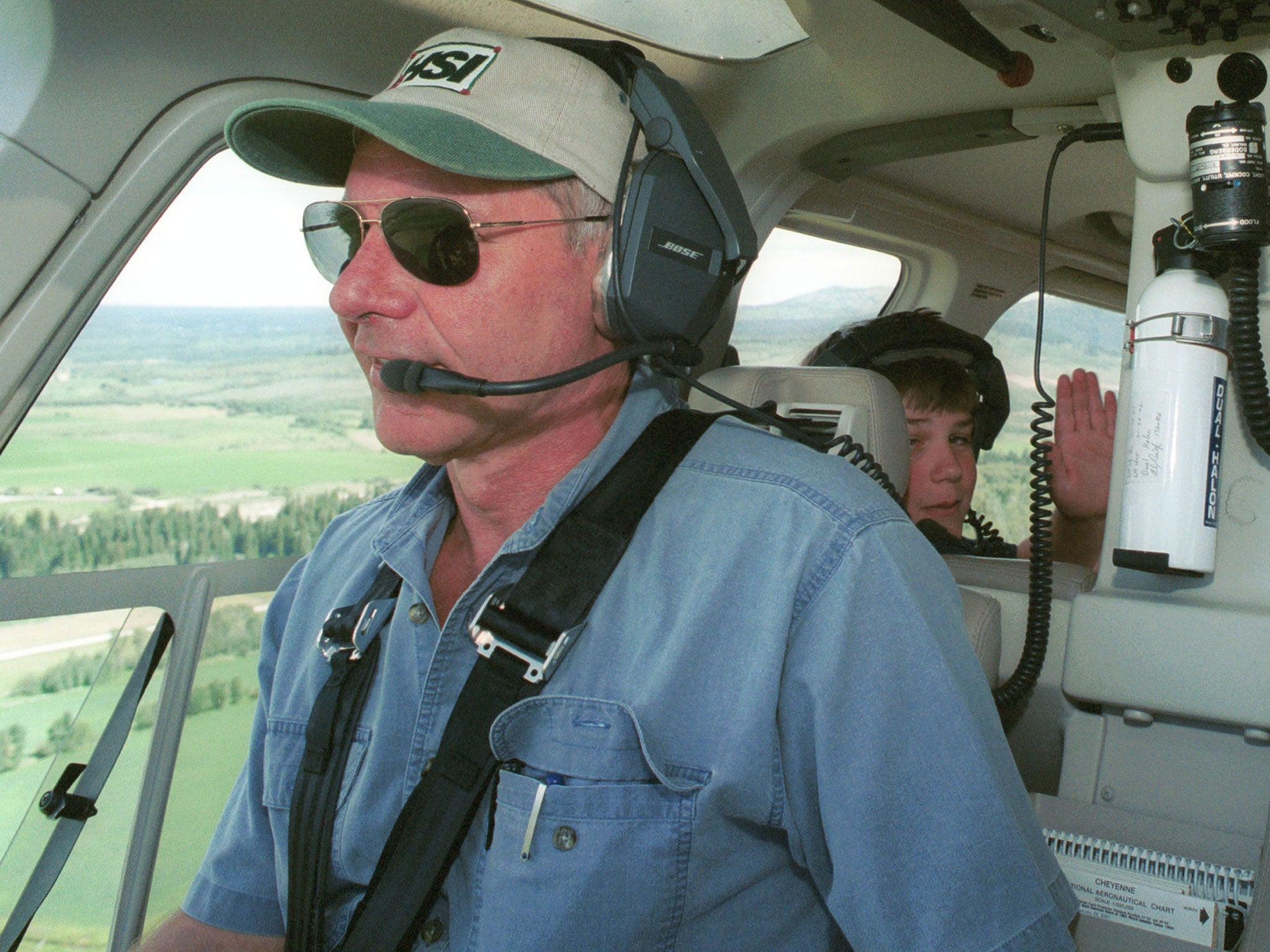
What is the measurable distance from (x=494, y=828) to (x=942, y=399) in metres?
2.06

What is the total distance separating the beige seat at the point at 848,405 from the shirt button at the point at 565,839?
1.07m

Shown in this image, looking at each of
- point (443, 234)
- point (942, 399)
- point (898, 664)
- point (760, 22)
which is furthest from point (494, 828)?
point (942, 399)

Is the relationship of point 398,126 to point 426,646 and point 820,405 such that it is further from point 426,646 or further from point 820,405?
point 820,405

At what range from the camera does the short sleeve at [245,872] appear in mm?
1523

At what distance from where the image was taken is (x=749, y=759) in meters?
1.14

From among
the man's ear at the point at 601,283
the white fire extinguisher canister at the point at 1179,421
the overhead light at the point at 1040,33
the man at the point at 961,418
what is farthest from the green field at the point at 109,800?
the overhead light at the point at 1040,33

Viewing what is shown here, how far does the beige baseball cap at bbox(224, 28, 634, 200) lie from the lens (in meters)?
1.24

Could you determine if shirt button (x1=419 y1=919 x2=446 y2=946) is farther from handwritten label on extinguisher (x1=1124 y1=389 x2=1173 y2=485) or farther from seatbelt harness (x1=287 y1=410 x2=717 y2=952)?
handwritten label on extinguisher (x1=1124 y1=389 x2=1173 y2=485)

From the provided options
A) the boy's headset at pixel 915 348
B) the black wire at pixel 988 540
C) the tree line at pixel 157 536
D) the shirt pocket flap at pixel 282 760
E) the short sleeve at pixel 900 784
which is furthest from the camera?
the black wire at pixel 988 540

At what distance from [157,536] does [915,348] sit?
188cm

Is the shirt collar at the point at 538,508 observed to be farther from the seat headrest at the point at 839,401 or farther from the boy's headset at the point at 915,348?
the boy's headset at the point at 915,348

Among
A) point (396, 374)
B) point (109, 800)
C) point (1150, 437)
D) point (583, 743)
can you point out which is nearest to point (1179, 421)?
point (1150, 437)

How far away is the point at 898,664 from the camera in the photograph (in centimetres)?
112

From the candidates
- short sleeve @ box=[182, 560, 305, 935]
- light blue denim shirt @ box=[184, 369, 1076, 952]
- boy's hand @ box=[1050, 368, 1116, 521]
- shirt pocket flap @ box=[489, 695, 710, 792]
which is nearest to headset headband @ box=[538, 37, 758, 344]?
light blue denim shirt @ box=[184, 369, 1076, 952]
